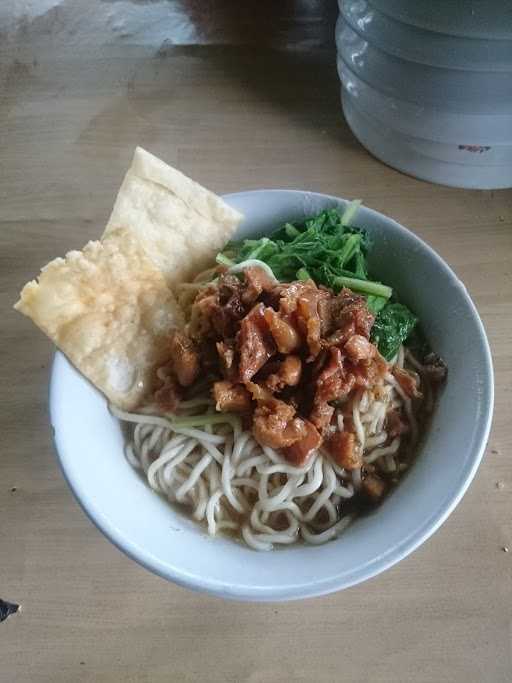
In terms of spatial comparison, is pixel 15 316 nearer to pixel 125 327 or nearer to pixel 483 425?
pixel 125 327

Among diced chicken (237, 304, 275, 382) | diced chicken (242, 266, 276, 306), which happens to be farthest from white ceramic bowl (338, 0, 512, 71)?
diced chicken (237, 304, 275, 382)

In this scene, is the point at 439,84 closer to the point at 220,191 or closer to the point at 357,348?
the point at 220,191

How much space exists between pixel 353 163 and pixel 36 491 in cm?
174

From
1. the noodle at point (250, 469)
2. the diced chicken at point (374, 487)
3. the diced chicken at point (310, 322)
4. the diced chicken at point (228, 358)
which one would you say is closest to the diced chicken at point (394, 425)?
the noodle at point (250, 469)

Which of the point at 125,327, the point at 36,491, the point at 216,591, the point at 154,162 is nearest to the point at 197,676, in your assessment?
the point at 216,591

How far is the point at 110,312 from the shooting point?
1769 millimetres

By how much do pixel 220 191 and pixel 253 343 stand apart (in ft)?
3.60

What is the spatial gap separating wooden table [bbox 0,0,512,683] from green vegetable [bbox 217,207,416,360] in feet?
1.40

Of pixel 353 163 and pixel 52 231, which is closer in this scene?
pixel 52 231

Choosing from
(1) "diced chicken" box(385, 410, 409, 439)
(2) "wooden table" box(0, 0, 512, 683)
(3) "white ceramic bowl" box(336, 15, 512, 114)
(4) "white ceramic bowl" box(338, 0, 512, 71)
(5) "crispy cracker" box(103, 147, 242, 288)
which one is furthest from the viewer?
(3) "white ceramic bowl" box(336, 15, 512, 114)

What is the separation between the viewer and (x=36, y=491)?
1822 millimetres

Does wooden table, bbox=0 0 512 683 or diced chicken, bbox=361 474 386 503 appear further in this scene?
diced chicken, bbox=361 474 386 503

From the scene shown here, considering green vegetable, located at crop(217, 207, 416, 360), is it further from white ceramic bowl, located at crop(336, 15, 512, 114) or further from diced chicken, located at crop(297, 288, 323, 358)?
white ceramic bowl, located at crop(336, 15, 512, 114)

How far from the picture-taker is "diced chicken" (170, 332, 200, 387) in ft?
5.56
